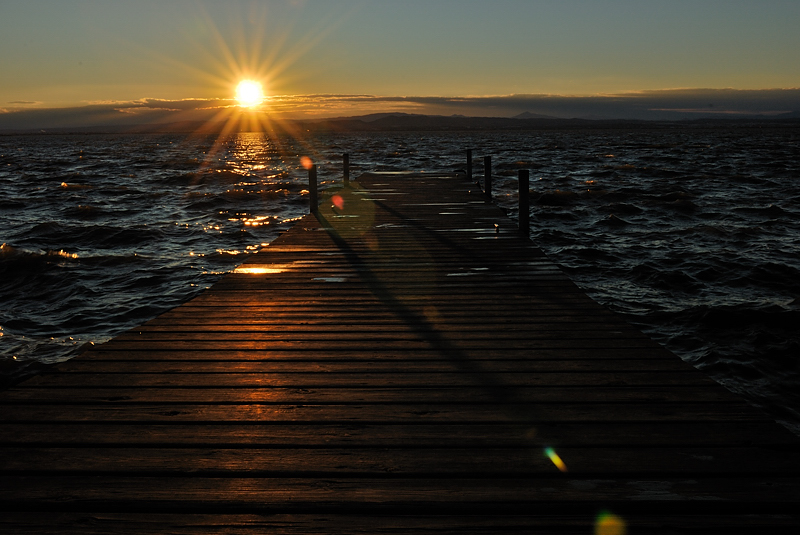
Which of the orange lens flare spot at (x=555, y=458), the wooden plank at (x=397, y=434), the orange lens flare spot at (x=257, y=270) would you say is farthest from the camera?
the orange lens flare spot at (x=257, y=270)

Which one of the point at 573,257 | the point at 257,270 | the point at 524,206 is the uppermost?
the point at 524,206

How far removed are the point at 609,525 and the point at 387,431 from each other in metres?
1.31

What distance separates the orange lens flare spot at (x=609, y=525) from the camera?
8.52 ft

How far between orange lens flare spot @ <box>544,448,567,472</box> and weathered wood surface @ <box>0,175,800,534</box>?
0.05m

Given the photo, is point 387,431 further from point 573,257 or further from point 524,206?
point 573,257

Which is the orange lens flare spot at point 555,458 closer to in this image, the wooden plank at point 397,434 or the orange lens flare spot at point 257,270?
the wooden plank at point 397,434

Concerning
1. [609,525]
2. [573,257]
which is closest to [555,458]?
[609,525]

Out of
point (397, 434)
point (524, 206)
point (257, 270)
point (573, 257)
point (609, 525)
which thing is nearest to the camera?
point (609, 525)

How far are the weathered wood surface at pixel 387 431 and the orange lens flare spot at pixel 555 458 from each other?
5 centimetres

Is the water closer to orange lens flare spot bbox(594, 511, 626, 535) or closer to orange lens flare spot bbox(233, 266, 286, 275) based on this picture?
orange lens flare spot bbox(233, 266, 286, 275)

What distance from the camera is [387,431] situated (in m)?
3.44

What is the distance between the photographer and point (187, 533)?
259 centimetres

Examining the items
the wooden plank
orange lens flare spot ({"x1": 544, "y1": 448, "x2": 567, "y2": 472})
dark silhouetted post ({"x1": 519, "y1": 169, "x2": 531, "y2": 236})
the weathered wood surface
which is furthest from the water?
orange lens flare spot ({"x1": 544, "y1": 448, "x2": 567, "y2": 472})

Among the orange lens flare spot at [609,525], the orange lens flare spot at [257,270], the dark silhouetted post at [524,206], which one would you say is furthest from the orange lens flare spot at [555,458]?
the dark silhouetted post at [524,206]
